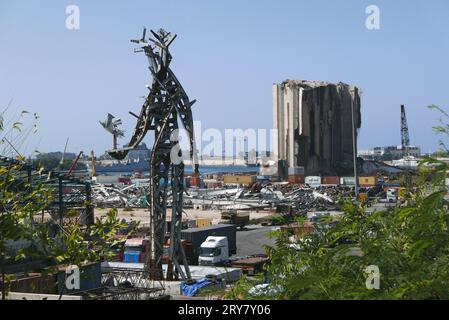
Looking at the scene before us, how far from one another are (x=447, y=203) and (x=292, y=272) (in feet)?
9.05

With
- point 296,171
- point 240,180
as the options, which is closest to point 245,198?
point 240,180

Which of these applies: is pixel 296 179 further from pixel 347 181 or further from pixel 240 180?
pixel 347 181

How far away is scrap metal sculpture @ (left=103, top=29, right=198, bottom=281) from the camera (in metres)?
24.8

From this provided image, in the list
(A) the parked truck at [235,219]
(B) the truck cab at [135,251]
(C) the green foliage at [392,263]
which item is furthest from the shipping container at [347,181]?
(C) the green foliage at [392,263]

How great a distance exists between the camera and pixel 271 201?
84312 mm

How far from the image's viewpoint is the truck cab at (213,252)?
35.1 meters

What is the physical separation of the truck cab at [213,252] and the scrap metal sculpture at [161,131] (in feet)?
30.8

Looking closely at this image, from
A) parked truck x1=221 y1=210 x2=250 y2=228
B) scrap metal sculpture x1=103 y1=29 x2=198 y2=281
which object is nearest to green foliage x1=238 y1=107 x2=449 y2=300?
scrap metal sculpture x1=103 y1=29 x2=198 y2=281

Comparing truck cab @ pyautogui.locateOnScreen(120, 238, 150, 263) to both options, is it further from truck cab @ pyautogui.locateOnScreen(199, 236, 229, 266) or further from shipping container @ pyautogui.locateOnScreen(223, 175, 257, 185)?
shipping container @ pyautogui.locateOnScreen(223, 175, 257, 185)

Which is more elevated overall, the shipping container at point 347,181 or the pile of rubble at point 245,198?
the shipping container at point 347,181

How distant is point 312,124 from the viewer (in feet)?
410

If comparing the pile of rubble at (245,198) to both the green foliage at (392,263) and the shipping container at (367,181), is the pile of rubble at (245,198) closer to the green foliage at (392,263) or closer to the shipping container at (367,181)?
the shipping container at (367,181)
